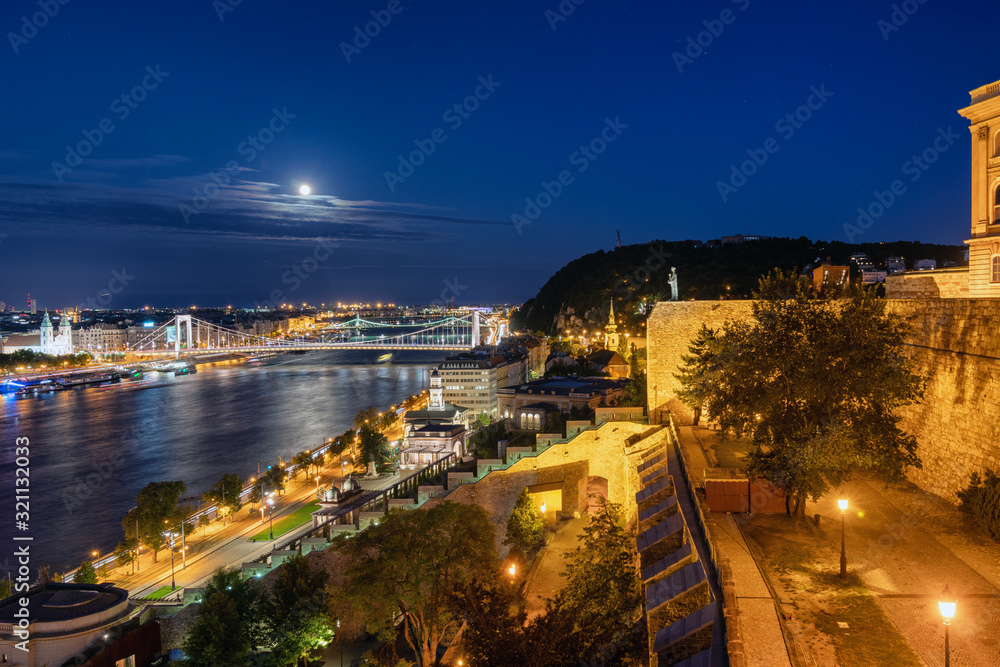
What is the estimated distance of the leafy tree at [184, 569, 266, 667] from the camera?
20.8ft

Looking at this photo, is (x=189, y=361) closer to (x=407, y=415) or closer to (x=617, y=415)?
(x=407, y=415)

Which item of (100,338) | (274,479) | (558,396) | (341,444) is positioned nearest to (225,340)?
(100,338)

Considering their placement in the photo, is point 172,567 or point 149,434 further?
point 149,434

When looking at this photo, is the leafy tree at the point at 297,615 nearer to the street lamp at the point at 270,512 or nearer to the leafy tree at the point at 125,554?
the leafy tree at the point at 125,554

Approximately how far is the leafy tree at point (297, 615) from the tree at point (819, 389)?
479cm

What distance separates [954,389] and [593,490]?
570cm

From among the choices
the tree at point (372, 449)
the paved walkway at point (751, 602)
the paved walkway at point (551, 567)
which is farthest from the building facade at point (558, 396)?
the paved walkway at point (751, 602)

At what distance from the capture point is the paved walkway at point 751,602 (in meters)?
3.28

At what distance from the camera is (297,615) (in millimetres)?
6816

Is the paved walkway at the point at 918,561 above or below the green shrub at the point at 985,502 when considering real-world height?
below

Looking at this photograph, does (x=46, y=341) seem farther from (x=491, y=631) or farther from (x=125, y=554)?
(x=491, y=631)

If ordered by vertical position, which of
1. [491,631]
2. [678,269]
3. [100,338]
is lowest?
[491,631]

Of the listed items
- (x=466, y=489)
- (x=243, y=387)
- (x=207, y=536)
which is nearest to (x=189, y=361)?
(x=243, y=387)

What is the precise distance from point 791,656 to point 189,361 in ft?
212
